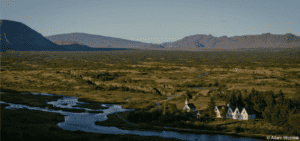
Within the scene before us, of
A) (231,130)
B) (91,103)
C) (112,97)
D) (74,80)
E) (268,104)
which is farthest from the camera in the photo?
(74,80)

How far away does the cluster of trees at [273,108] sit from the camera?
161 ft

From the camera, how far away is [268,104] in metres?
59.2

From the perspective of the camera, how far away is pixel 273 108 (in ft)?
184

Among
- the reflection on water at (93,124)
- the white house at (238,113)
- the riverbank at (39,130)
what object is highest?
the white house at (238,113)

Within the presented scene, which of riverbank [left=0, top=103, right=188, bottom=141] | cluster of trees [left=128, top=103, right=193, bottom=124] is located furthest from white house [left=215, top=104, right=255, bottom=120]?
riverbank [left=0, top=103, right=188, bottom=141]

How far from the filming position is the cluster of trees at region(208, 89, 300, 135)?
49.0 m

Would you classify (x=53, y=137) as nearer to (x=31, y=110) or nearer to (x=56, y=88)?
(x=31, y=110)

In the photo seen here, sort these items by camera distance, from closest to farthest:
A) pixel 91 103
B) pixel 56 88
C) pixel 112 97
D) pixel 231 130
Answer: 1. pixel 231 130
2. pixel 91 103
3. pixel 112 97
4. pixel 56 88

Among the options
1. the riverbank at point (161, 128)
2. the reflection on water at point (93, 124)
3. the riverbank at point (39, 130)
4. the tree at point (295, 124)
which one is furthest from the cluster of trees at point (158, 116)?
the tree at point (295, 124)

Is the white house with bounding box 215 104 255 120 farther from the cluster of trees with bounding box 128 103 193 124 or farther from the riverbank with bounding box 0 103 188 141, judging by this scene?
the riverbank with bounding box 0 103 188 141

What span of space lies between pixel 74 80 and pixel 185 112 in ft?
226

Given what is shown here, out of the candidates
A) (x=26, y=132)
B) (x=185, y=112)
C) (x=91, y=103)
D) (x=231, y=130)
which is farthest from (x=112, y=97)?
(x=231, y=130)

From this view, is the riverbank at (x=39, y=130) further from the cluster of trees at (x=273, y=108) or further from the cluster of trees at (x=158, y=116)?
the cluster of trees at (x=273, y=108)

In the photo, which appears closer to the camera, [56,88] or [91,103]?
[91,103]
